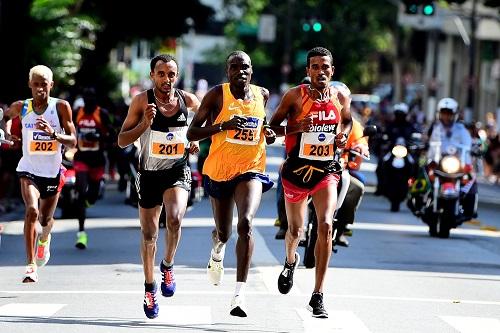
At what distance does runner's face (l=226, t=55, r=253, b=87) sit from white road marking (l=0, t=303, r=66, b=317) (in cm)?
225

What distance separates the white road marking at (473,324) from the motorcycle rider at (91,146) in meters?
7.80

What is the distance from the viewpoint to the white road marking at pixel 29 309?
40.5 ft

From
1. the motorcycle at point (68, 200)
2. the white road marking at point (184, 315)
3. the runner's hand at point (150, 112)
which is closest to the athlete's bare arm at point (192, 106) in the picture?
the runner's hand at point (150, 112)

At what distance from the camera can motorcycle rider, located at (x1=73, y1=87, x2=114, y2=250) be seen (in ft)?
67.2

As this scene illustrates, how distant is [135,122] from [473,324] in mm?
2974

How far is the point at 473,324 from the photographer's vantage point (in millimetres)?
12383

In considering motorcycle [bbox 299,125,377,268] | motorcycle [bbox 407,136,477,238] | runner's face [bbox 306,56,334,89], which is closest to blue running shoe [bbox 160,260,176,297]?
runner's face [bbox 306,56,334,89]

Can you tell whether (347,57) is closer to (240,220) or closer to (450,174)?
(450,174)

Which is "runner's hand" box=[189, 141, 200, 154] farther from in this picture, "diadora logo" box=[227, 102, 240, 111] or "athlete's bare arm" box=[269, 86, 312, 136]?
"athlete's bare arm" box=[269, 86, 312, 136]

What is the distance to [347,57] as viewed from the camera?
82.3 metres

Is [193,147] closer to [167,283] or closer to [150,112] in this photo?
[150,112]

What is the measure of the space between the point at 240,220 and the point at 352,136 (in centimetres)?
470

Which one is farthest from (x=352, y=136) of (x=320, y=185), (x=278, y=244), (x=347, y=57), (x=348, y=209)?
(x=347, y=57)

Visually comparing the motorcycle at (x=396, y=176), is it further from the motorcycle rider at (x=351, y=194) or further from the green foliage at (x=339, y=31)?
the green foliage at (x=339, y=31)
